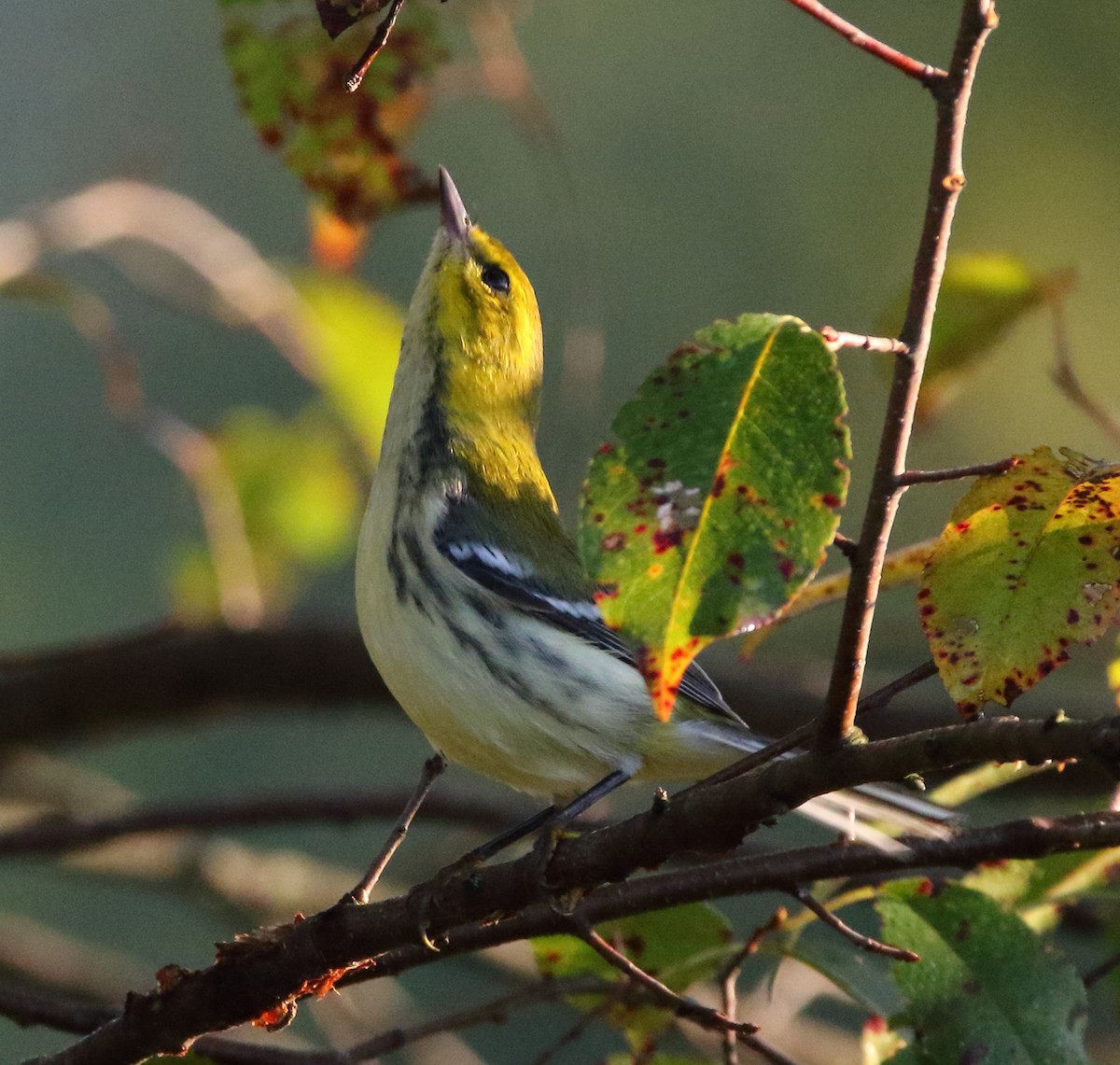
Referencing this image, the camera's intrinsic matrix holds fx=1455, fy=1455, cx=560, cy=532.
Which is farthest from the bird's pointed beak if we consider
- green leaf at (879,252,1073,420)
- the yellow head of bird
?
green leaf at (879,252,1073,420)

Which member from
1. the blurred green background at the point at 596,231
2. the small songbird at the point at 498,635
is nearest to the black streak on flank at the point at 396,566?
the small songbird at the point at 498,635

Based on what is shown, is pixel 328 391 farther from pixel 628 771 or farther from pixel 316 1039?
pixel 316 1039

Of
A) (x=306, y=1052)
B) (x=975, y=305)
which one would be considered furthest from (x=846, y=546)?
(x=975, y=305)

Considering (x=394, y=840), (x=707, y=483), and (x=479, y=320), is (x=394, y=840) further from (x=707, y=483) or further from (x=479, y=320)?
(x=479, y=320)

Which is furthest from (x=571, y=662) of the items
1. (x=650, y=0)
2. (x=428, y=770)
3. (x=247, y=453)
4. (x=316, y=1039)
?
(x=650, y=0)

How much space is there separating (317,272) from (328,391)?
33 cm

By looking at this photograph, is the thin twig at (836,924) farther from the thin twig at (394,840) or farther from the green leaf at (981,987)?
the thin twig at (394,840)

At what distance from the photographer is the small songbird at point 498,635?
1647 millimetres

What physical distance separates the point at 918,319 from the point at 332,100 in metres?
1.16

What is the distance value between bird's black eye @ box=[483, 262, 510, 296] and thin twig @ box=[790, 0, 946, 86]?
1.38 m

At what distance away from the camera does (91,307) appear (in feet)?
7.26

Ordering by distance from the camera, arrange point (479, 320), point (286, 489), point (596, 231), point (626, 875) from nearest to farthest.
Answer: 1. point (626, 875)
2. point (479, 320)
3. point (286, 489)
4. point (596, 231)

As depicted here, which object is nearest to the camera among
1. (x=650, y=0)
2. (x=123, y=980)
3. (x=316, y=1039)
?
(x=123, y=980)

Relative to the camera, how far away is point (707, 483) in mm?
803
